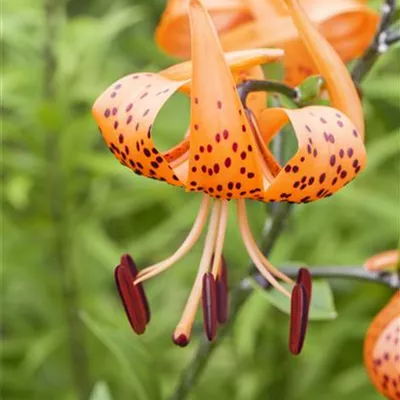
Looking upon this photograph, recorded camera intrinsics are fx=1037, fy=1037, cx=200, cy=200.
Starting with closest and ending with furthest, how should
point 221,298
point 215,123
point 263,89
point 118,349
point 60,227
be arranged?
point 215,123, point 263,89, point 221,298, point 118,349, point 60,227

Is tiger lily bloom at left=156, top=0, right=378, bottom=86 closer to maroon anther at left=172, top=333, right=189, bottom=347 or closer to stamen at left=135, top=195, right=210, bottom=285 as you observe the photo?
stamen at left=135, top=195, right=210, bottom=285

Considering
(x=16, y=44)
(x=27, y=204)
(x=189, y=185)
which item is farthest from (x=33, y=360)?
(x=189, y=185)

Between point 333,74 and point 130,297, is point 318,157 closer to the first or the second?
point 333,74

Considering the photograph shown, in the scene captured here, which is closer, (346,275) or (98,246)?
(346,275)

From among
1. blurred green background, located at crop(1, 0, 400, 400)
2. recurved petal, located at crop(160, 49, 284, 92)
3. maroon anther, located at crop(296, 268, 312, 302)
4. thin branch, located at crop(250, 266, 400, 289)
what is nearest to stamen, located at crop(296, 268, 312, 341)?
maroon anther, located at crop(296, 268, 312, 302)

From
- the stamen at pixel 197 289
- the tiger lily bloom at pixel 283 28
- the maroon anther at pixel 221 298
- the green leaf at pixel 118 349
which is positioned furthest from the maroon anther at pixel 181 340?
the tiger lily bloom at pixel 283 28

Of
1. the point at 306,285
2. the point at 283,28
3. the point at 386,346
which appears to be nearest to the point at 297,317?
the point at 306,285

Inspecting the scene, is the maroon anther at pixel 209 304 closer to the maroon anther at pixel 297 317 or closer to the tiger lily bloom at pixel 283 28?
the maroon anther at pixel 297 317
